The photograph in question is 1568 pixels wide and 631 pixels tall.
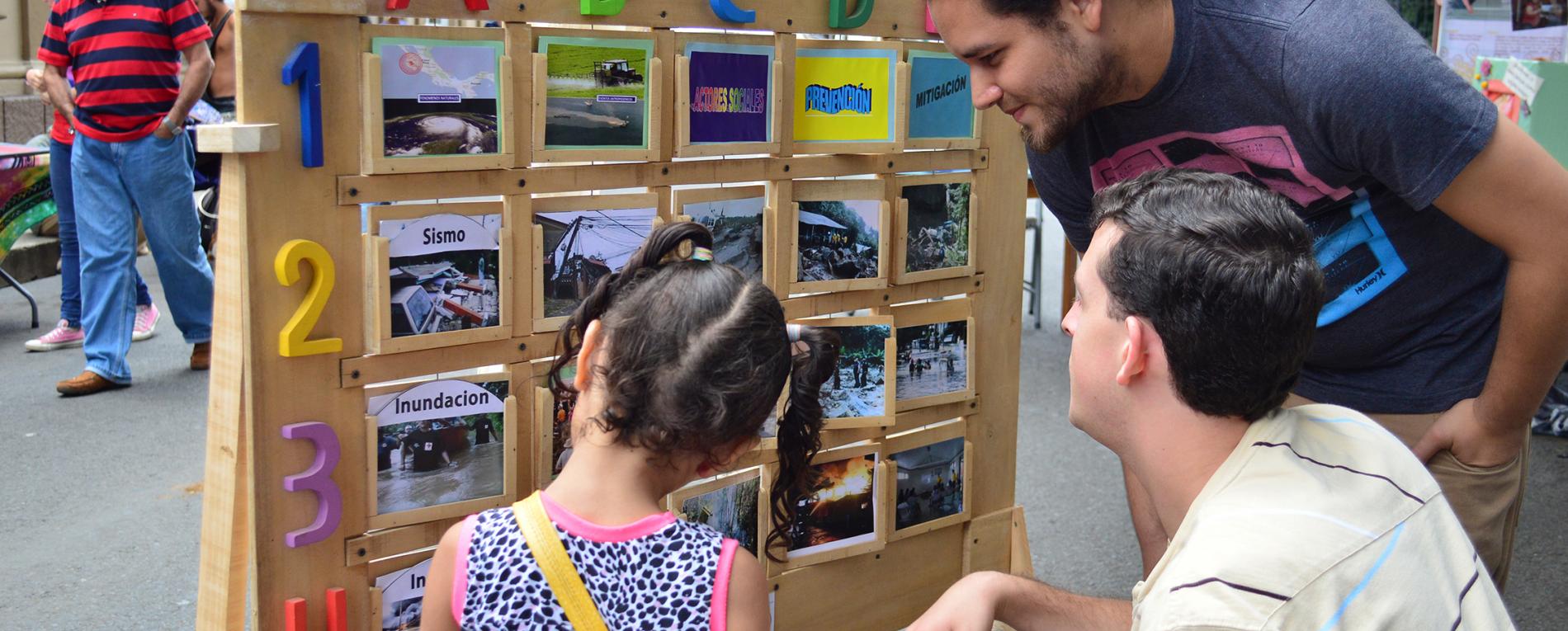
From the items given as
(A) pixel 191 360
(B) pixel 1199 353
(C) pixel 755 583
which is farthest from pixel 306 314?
(A) pixel 191 360

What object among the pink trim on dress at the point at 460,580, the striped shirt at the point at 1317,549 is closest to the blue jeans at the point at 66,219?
the pink trim on dress at the point at 460,580

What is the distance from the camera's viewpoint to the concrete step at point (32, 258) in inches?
285

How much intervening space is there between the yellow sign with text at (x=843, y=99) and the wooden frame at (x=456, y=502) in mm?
747

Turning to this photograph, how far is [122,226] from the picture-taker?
529cm

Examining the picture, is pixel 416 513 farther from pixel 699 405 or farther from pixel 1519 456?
pixel 1519 456

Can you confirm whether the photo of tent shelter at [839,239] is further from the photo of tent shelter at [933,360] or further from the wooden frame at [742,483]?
the wooden frame at [742,483]

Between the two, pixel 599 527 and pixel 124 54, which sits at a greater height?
pixel 124 54

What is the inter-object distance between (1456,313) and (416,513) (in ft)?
5.46

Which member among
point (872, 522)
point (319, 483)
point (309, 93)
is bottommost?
point (872, 522)

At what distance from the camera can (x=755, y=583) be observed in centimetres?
176

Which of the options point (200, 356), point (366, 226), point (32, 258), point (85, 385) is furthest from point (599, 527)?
point (32, 258)

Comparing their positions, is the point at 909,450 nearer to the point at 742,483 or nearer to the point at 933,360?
the point at 933,360

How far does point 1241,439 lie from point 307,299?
1.32m

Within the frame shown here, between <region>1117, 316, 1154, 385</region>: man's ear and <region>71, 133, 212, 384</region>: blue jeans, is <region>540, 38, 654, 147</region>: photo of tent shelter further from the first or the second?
<region>71, 133, 212, 384</region>: blue jeans
